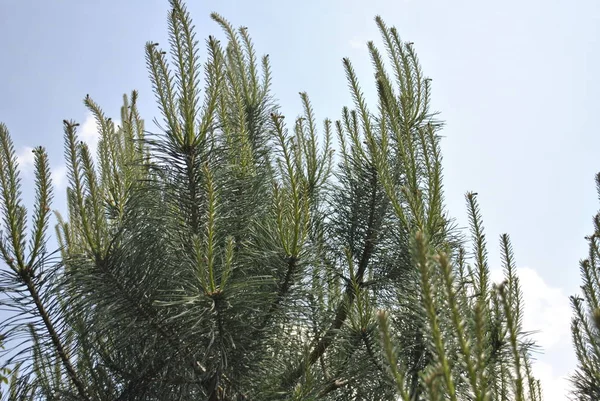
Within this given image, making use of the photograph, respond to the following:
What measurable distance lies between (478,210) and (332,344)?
97cm

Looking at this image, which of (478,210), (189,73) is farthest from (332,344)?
(189,73)

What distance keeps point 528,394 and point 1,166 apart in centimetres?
279

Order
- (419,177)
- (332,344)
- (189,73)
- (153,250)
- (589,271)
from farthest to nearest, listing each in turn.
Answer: (419,177) → (332,344) → (589,271) → (153,250) → (189,73)

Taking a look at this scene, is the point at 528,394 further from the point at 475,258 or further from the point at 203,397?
the point at 203,397

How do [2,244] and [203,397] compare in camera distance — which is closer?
[2,244]

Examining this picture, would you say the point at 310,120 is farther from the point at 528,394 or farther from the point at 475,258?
the point at 528,394

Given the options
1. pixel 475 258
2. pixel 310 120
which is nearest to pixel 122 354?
pixel 475 258

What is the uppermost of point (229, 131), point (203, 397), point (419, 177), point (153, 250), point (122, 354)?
point (229, 131)

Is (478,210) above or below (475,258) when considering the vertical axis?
above

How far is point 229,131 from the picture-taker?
10.1ft

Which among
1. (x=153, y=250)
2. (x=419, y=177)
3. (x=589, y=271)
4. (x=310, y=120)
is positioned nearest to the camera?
(x=153, y=250)

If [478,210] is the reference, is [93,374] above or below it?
below

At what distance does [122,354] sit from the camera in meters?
2.75

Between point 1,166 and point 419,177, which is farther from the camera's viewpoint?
point 419,177
